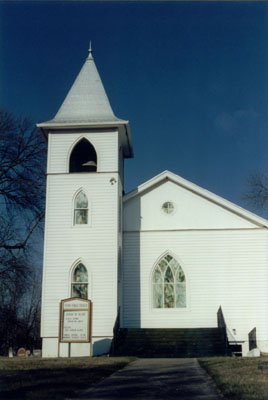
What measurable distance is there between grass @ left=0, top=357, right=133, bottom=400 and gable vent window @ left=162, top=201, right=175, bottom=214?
32.2ft

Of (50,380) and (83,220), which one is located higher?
(83,220)

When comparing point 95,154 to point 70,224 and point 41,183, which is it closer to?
point 70,224

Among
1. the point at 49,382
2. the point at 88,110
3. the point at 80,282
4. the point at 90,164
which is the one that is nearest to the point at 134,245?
the point at 80,282

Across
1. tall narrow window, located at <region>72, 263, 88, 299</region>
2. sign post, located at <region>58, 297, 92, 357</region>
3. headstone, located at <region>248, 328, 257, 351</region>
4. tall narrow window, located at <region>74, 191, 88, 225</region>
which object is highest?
tall narrow window, located at <region>74, 191, 88, 225</region>

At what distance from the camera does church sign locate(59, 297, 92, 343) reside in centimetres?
1711

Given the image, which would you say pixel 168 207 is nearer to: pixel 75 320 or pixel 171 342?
pixel 171 342

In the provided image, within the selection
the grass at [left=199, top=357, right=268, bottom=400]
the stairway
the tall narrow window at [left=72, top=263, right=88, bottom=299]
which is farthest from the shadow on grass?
the tall narrow window at [left=72, top=263, right=88, bottom=299]

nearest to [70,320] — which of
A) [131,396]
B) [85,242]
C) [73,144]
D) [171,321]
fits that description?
[85,242]

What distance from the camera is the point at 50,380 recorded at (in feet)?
30.5


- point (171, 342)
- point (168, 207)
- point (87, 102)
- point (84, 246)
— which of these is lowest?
point (171, 342)

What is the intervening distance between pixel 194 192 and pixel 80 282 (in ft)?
20.1

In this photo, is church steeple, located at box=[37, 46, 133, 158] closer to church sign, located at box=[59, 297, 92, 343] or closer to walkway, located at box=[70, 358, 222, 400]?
church sign, located at box=[59, 297, 92, 343]

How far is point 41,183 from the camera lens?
27.2 metres

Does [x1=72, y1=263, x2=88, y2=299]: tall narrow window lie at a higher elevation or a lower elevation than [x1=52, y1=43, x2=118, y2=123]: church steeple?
lower
